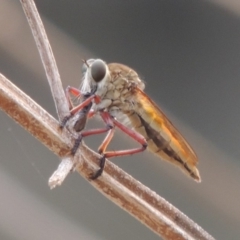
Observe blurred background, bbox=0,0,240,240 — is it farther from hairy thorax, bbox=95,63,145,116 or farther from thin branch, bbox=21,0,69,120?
thin branch, bbox=21,0,69,120

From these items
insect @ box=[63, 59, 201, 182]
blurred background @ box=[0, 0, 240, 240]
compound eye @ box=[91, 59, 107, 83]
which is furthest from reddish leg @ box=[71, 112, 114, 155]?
blurred background @ box=[0, 0, 240, 240]

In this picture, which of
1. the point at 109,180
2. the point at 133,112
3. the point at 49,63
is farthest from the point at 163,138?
the point at 49,63

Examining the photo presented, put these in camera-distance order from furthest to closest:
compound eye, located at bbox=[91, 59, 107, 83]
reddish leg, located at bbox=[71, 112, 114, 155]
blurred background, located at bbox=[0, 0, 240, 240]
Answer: blurred background, located at bbox=[0, 0, 240, 240] < compound eye, located at bbox=[91, 59, 107, 83] < reddish leg, located at bbox=[71, 112, 114, 155]

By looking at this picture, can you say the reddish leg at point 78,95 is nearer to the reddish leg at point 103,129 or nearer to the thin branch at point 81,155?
the reddish leg at point 103,129

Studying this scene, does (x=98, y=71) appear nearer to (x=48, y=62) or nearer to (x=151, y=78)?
(x=48, y=62)

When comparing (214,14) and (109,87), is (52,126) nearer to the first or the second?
(109,87)

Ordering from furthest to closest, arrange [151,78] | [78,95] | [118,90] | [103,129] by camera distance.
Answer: [151,78]
[118,90]
[78,95]
[103,129]
